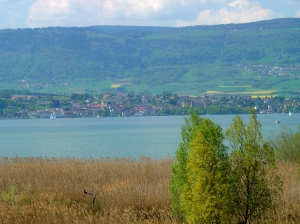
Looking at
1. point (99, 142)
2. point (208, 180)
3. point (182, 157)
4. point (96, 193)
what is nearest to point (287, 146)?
point (96, 193)

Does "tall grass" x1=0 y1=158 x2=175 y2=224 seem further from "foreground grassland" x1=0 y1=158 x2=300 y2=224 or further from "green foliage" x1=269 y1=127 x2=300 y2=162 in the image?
"green foliage" x1=269 y1=127 x2=300 y2=162

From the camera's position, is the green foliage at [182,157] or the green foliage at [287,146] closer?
the green foliage at [182,157]

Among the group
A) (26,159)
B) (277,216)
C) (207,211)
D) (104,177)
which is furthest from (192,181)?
(26,159)

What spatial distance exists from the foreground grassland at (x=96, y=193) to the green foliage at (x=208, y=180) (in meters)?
Answer: 2.32

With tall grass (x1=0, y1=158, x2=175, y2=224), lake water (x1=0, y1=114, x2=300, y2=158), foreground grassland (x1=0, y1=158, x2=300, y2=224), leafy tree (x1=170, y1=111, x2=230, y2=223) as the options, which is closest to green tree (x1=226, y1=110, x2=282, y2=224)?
leafy tree (x1=170, y1=111, x2=230, y2=223)

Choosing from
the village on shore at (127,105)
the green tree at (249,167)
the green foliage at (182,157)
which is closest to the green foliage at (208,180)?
the green tree at (249,167)

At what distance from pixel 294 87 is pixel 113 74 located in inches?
2874

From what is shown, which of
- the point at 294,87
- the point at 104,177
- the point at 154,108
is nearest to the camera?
the point at 104,177

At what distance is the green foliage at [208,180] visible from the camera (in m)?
9.35

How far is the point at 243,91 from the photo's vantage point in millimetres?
137375

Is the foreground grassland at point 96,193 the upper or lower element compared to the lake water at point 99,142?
upper

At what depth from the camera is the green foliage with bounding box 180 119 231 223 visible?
935 cm

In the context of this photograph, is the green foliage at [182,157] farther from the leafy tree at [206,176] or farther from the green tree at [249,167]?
the green tree at [249,167]

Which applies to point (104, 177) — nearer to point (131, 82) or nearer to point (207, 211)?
point (207, 211)
